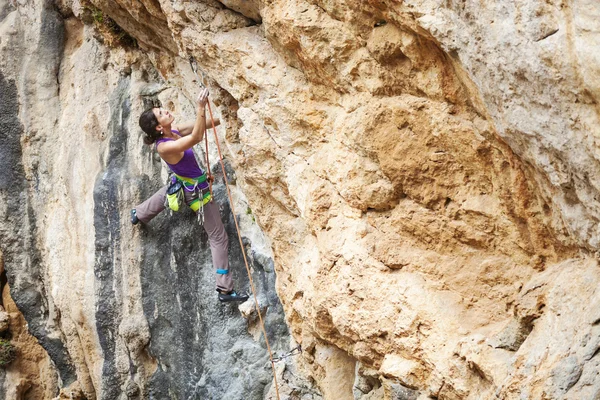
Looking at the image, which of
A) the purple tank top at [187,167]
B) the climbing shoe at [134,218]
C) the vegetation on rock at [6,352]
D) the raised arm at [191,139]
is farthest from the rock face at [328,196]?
the vegetation on rock at [6,352]

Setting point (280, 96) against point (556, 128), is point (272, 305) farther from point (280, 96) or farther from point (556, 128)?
point (556, 128)

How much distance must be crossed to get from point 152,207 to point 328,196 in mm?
2493

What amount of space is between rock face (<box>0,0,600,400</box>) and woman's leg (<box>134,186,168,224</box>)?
0.23 m

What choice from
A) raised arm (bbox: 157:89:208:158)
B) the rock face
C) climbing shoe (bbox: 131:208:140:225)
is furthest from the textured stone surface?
raised arm (bbox: 157:89:208:158)

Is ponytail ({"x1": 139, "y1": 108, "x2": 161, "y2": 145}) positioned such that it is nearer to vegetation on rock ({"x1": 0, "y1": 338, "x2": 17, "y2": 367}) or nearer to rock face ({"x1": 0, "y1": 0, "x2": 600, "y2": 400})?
rock face ({"x1": 0, "y1": 0, "x2": 600, "y2": 400})

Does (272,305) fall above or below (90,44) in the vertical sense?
below

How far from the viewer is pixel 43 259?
8.80 metres

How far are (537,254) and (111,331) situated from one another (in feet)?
16.1

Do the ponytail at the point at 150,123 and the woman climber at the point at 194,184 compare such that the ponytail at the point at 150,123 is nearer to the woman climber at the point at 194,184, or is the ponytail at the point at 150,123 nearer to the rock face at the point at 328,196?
the woman climber at the point at 194,184

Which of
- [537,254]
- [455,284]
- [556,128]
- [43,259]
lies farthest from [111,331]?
[556,128]

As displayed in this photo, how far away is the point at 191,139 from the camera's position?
6.26 meters

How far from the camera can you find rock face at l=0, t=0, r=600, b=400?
3.69m

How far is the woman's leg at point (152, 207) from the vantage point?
23.7ft

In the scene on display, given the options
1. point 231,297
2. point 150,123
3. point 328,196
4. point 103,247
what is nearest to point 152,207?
point 103,247
